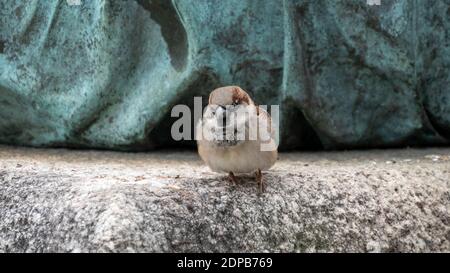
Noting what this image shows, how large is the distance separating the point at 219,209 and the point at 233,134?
0.72 ft

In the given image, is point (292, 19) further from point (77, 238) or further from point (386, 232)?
point (77, 238)

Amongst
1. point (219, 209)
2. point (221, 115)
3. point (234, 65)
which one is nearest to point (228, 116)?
point (221, 115)

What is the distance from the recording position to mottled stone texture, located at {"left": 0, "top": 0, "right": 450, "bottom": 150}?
338 centimetres

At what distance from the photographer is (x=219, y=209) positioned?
251 cm

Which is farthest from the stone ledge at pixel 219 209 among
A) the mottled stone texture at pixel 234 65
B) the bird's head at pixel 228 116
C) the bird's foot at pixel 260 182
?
the mottled stone texture at pixel 234 65

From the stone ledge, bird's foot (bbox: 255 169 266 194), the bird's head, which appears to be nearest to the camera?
the stone ledge

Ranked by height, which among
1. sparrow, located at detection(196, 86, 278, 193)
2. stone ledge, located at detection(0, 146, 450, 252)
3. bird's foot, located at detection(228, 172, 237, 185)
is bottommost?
stone ledge, located at detection(0, 146, 450, 252)

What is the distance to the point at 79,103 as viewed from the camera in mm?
3588

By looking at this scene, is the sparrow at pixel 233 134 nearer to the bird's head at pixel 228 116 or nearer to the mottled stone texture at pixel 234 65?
the bird's head at pixel 228 116

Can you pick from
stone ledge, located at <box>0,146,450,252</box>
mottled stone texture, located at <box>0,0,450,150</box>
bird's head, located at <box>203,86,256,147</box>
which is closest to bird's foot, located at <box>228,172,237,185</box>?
stone ledge, located at <box>0,146,450,252</box>

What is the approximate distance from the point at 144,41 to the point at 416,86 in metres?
1.10

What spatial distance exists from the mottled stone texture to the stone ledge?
0.40 m

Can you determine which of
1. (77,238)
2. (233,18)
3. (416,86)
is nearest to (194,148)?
(233,18)

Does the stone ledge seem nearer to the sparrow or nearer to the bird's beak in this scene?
the sparrow
